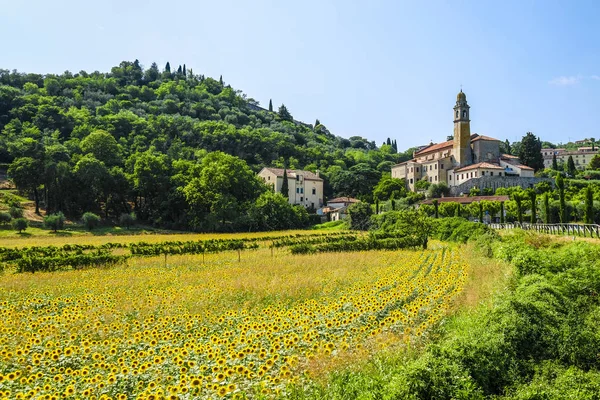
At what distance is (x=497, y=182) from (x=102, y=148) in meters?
76.5

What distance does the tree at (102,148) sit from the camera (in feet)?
270

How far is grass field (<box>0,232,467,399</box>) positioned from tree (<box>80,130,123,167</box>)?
223 feet

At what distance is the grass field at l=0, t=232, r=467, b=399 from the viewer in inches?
259

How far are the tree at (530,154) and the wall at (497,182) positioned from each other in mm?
17103

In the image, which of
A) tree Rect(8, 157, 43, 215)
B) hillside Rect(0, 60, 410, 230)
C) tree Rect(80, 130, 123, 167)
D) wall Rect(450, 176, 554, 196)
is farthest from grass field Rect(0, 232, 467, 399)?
wall Rect(450, 176, 554, 196)

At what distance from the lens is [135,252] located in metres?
32.0

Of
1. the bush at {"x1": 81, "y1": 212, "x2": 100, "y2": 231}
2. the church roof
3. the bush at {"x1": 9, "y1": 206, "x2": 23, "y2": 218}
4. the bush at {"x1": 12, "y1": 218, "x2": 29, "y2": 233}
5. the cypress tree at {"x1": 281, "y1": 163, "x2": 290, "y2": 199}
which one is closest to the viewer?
the bush at {"x1": 12, "y1": 218, "x2": 29, "y2": 233}

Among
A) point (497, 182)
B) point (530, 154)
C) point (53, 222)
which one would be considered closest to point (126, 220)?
point (53, 222)

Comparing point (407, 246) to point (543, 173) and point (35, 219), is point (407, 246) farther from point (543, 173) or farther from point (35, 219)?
point (543, 173)

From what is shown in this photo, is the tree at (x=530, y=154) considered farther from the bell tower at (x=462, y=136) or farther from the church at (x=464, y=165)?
the bell tower at (x=462, y=136)

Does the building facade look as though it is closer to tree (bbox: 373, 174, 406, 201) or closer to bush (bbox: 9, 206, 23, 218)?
tree (bbox: 373, 174, 406, 201)

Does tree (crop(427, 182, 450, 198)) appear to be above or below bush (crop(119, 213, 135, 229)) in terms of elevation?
above

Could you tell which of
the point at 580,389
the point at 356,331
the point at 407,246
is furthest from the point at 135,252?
the point at 580,389

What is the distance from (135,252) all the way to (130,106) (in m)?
134
